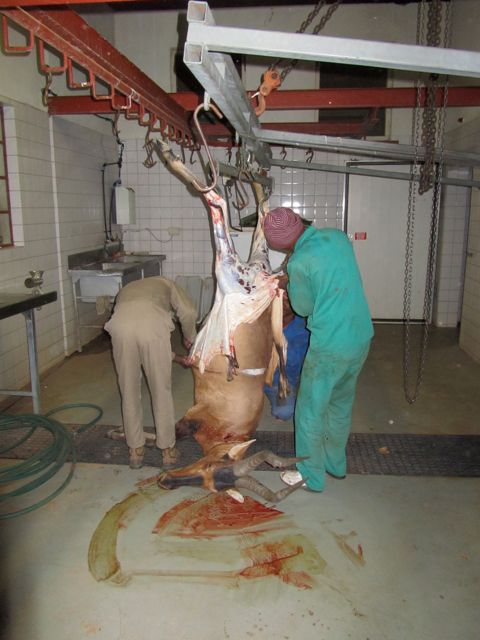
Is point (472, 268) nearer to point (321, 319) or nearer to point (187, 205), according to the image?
point (321, 319)

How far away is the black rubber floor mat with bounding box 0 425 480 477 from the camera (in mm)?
2928

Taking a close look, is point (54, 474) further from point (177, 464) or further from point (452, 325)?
point (452, 325)

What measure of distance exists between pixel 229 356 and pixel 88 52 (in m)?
1.58

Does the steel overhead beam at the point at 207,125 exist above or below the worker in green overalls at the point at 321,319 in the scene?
above

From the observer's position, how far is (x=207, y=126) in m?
Result: 4.86

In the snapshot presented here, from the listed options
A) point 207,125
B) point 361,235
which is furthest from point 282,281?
point 361,235

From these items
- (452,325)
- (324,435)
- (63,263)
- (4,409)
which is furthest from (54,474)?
(452,325)

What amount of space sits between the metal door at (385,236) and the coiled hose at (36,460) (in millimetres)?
4411

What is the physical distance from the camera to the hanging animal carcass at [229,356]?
2.52m

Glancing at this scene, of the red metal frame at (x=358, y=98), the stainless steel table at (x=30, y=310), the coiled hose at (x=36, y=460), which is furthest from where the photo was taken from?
the red metal frame at (x=358, y=98)

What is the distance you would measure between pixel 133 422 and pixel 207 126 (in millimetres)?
3275

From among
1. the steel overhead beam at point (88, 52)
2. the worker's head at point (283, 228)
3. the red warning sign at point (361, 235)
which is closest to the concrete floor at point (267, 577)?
the worker's head at point (283, 228)

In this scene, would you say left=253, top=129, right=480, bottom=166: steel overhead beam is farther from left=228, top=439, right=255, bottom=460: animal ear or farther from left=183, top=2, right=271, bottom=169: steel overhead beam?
left=228, top=439, right=255, bottom=460: animal ear

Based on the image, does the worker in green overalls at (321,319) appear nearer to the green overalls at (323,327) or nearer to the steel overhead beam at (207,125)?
the green overalls at (323,327)
